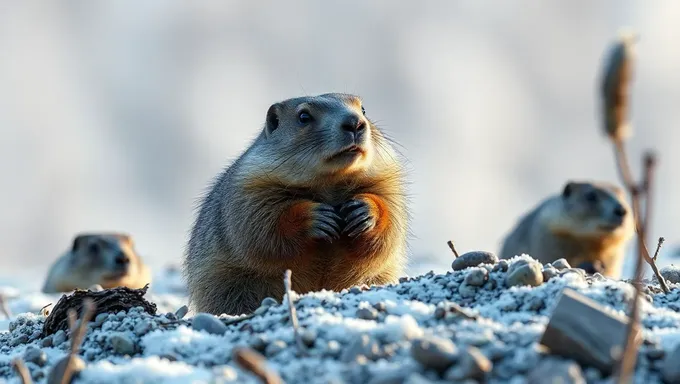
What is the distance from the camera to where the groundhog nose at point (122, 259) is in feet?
41.4

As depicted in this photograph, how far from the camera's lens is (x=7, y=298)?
31.7ft

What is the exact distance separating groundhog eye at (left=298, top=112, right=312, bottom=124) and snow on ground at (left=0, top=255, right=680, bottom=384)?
185 cm

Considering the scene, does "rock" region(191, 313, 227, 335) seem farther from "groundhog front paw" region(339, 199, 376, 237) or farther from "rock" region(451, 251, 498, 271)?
"groundhog front paw" region(339, 199, 376, 237)

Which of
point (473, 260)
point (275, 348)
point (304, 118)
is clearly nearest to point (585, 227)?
point (304, 118)

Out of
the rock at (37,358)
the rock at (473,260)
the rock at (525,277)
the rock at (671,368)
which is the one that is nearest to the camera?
the rock at (671,368)

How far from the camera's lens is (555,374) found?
300 centimetres

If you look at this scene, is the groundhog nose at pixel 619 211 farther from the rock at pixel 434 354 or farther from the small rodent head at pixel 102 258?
the rock at pixel 434 354

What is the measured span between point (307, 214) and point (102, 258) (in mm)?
7560

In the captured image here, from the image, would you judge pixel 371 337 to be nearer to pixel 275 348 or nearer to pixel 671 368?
pixel 275 348

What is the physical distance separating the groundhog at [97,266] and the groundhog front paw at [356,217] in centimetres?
686

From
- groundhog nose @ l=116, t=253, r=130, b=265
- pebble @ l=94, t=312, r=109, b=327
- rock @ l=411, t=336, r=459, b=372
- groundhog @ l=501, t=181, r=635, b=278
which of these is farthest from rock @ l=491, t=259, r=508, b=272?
groundhog @ l=501, t=181, r=635, b=278

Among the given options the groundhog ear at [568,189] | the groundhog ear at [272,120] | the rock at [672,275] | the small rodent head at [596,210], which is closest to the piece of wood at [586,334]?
the rock at [672,275]

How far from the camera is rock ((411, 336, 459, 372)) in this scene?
3.17m

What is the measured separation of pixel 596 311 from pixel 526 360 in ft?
1.06
